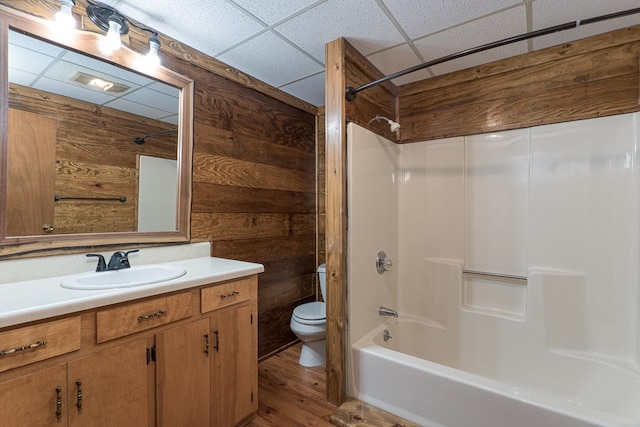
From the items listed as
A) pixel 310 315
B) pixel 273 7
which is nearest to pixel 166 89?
pixel 273 7

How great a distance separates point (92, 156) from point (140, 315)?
35.5 inches

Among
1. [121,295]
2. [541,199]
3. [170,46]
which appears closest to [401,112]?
[541,199]

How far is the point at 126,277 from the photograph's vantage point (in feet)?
4.80

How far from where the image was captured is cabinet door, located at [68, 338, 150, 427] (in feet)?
3.36

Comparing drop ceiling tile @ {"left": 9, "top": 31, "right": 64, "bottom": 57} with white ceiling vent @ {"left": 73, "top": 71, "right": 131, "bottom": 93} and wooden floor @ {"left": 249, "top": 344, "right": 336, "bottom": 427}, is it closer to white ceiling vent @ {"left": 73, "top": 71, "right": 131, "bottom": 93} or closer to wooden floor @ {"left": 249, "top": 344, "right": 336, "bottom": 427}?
white ceiling vent @ {"left": 73, "top": 71, "right": 131, "bottom": 93}

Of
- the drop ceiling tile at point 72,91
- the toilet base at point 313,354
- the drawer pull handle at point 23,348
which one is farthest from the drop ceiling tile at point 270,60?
the toilet base at point 313,354

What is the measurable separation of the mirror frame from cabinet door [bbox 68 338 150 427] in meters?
0.63

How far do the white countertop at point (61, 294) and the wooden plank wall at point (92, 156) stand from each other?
331 millimetres

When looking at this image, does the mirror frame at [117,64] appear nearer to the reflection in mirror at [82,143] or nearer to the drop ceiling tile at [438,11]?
the reflection in mirror at [82,143]

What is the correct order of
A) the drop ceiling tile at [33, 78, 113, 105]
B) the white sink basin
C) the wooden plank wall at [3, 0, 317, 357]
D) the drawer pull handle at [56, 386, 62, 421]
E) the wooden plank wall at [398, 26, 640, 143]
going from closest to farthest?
the drawer pull handle at [56, 386, 62, 421], the white sink basin, the drop ceiling tile at [33, 78, 113, 105], the wooden plank wall at [398, 26, 640, 143], the wooden plank wall at [3, 0, 317, 357]

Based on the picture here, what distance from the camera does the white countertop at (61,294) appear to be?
917 mm

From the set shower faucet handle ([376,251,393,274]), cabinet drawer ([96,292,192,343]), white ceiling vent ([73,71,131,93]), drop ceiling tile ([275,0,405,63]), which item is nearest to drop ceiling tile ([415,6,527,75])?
drop ceiling tile ([275,0,405,63])

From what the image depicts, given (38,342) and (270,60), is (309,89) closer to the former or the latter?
(270,60)

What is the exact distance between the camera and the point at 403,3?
4.84ft
